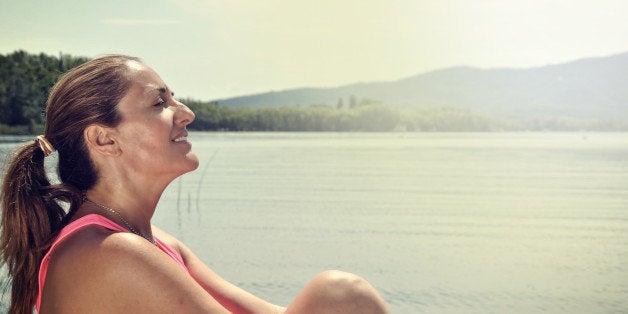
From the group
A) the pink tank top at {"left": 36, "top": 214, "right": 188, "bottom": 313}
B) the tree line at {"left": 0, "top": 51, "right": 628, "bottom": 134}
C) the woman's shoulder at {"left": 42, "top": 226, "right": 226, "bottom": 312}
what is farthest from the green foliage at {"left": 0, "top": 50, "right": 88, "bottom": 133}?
the woman's shoulder at {"left": 42, "top": 226, "right": 226, "bottom": 312}

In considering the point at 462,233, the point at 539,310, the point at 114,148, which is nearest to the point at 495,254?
the point at 462,233

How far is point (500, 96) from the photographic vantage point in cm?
10006

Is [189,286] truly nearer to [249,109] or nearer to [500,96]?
[249,109]

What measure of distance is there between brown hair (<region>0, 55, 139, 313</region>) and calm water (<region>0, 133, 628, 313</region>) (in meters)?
4.46

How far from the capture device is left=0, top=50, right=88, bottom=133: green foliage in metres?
35.2

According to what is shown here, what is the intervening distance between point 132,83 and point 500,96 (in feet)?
334

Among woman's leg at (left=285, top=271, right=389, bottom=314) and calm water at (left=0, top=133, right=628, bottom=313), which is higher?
woman's leg at (left=285, top=271, right=389, bottom=314)

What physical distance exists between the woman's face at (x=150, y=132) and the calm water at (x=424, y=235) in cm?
444

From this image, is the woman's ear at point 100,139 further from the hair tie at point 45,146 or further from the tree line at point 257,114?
the tree line at point 257,114

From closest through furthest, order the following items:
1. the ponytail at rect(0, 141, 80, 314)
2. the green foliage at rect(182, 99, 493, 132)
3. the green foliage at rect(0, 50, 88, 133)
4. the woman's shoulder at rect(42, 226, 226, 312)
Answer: the woman's shoulder at rect(42, 226, 226, 312) → the ponytail at rect(0, 141, 80, 314) → the green foliage at rect(0, 50, 88, 133) → the green foliage at rect(182, 99, 493, 132)

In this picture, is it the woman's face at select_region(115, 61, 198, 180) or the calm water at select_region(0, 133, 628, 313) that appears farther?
the calm water at select_region(0, 133, 628, 313)

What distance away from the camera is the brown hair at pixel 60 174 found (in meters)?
1.46

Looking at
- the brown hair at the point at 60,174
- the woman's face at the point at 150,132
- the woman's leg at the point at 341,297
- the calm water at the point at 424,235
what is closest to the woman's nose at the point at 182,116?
the woman's face at the point at 150,132

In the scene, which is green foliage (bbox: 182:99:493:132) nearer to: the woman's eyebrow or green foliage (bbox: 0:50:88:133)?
green foliage (bbox: 0:50:88:133)
